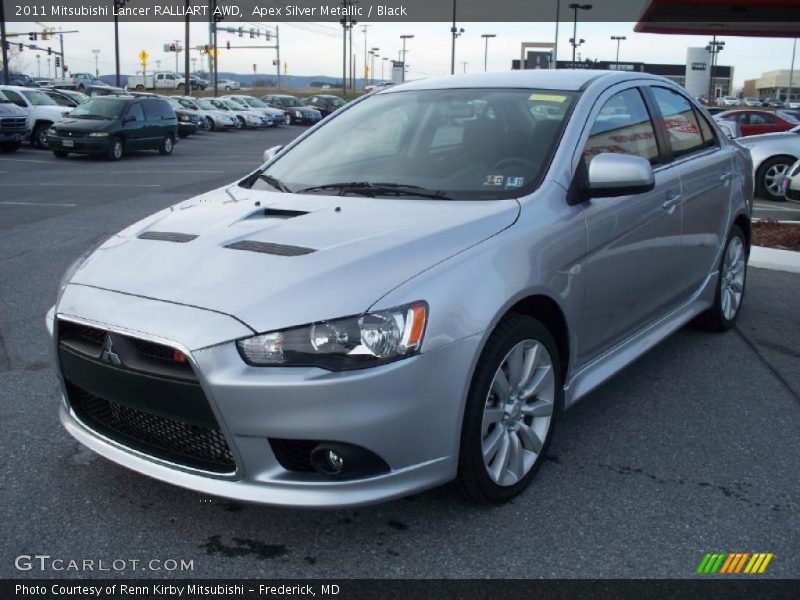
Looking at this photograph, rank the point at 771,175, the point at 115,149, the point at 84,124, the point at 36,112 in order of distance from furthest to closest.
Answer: the point at 36,112 → the point at 115,149 → the point at 84,124 → the point at 771,175

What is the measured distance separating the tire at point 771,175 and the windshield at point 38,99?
1906cm

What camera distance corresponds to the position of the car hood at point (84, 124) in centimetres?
2008

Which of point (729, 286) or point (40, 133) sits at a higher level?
point (40, 133)

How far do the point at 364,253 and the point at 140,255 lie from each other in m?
0.90

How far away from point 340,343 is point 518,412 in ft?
3.06

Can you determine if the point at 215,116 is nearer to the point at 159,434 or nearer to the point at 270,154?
the point at 270,154

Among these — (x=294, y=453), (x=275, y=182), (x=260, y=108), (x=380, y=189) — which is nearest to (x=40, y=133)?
(x=275, y=182)

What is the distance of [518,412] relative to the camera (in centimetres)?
324

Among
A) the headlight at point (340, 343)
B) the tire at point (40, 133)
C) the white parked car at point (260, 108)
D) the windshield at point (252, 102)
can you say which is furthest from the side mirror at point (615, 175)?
the windshield at point (252, 102)

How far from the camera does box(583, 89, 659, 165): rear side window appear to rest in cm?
395

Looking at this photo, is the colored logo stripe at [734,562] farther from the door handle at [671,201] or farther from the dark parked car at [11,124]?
the dark parked car at [11,124]

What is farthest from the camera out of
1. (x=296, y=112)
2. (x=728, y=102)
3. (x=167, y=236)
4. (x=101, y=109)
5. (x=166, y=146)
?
(x=728, y=102)
